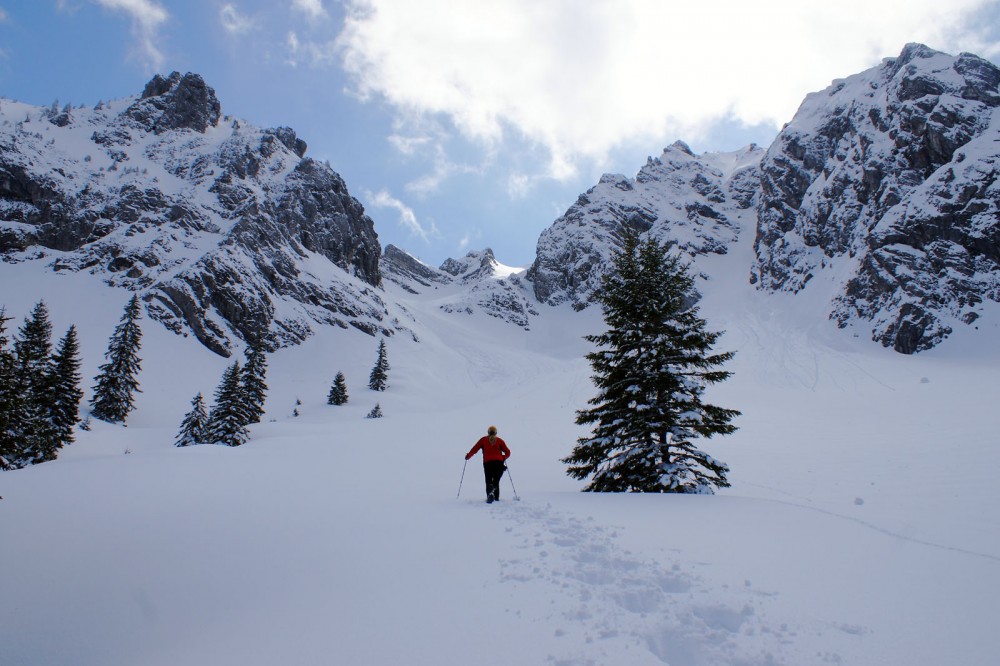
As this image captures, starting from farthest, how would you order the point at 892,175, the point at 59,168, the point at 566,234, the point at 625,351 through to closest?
the point at 566,234
the point at 59,168
the point at 892,175
the point at 625,351

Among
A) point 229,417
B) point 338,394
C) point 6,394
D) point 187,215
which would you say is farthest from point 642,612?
point 187,215

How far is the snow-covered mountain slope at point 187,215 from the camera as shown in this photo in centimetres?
6600

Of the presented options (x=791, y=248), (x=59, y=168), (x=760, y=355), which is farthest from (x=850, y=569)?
(x=59, y=168)

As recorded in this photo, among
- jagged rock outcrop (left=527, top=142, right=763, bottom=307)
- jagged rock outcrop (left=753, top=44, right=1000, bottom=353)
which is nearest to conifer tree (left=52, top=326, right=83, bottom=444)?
jagged rock outcrop (left=753, top=44, right=1000, bottom=353)

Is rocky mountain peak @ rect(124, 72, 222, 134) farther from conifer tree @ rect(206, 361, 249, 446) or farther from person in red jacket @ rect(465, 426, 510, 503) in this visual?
person in red jacket @ rect(465, 426, 510, 503)

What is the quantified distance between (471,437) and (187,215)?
74.1 meters

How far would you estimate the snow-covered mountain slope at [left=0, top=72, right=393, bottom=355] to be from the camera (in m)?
66.0

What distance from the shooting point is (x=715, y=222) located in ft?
458

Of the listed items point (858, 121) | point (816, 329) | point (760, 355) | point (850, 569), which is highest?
point (858, 121)

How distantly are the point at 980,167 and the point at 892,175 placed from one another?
14100 millimetres

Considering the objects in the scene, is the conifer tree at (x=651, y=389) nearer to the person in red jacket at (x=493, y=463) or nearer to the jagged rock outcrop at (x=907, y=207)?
the person in red jacket at (x=493, y=463)

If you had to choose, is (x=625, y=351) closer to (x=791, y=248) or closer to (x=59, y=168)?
(x=791, y=248)

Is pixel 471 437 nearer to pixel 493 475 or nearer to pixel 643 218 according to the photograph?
pixel 493 475

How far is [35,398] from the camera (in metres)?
25.7
